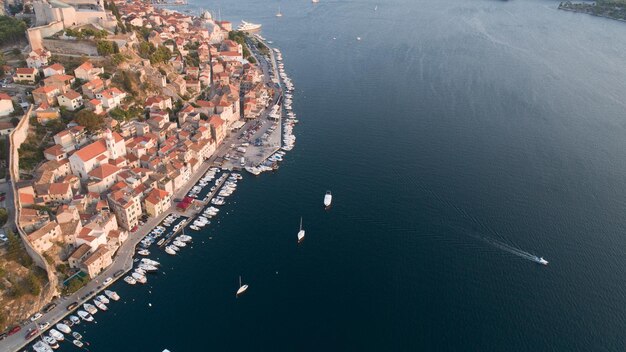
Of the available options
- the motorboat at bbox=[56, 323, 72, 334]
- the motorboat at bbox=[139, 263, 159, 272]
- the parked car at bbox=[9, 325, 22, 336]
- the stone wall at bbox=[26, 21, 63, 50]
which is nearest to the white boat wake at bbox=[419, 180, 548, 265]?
the motorboat at bbox=[139, 263, 159, 272]

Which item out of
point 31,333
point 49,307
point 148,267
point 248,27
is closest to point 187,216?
point 148,267

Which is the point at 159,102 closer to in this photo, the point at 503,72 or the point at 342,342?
the point at 342,342

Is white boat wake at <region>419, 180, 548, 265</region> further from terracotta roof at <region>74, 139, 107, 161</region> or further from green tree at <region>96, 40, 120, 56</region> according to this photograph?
green tree at <region>96, 40, 120, 56</region>

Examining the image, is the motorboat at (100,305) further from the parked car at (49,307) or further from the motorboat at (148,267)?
the motorboat at (148,267)

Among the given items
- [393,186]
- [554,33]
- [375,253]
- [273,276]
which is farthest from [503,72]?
[273,276]

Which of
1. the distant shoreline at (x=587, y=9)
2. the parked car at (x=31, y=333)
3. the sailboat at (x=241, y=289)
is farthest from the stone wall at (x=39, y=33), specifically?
the distant shoreline at (x=587, y=9)

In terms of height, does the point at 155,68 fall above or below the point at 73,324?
above
